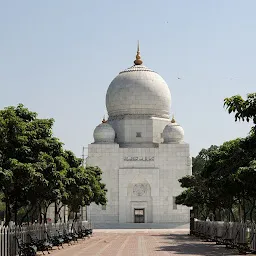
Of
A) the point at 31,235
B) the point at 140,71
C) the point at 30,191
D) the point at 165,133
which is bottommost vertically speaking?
the point at 31,235

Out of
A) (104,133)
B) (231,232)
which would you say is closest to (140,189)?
(104,133)

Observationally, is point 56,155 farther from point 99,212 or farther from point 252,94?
point 99,212

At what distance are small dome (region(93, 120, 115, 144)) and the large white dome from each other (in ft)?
12.3

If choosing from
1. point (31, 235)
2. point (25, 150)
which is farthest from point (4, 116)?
point (31, 235)

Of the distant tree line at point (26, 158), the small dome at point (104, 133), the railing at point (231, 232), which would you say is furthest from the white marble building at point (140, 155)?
the distant tree line at point (26, 158)

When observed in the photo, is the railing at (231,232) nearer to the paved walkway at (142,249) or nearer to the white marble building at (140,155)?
the paved walkway at (142,249)

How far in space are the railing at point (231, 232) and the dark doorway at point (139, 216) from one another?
116 feet

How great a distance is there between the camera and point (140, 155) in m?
85.8

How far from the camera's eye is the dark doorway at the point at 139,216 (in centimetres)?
8544

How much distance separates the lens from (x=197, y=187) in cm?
5131

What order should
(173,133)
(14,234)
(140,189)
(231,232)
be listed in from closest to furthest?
(14,234) < (231,232) < (140,189) < (173,133)

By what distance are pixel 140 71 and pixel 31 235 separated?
207 ft

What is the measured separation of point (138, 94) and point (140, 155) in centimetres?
918

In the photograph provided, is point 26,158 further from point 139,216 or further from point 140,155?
point 139,216
